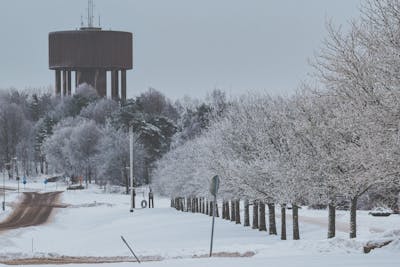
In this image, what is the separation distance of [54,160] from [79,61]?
27750 millimetres

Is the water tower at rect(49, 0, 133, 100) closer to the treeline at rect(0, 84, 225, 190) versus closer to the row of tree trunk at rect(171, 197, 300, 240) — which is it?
the treeline at rect(0, 84, 225, 190)

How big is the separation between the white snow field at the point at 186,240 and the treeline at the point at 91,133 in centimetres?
2359

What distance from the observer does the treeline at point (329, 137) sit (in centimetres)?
2423

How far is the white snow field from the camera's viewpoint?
2339 cm

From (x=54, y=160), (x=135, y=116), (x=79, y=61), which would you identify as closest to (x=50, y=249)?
(x=135, y=116)

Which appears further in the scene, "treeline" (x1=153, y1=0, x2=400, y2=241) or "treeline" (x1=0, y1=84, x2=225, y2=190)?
"treeline" (x1=0, y1=84, x2=225, y2=190)

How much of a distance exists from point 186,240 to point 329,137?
44.2ft

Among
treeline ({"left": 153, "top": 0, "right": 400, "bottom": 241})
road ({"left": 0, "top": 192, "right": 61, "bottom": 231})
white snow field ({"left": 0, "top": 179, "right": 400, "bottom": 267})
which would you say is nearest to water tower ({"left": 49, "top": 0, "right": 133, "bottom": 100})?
road ({"left": 0, "top": 192, "right": 61, "bottom": 231})

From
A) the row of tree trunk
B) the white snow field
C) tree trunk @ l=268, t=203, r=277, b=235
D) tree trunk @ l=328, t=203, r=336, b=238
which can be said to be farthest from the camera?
tree trunk @ l=268, t=203, r=277, b=235

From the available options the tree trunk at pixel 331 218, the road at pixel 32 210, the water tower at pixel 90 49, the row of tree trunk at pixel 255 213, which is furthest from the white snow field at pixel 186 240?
the water tower at pixel 90 49

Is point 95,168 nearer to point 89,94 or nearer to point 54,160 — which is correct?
point 54,160

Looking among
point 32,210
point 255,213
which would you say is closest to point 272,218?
point 255,213

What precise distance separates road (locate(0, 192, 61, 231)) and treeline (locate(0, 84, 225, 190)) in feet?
30.9

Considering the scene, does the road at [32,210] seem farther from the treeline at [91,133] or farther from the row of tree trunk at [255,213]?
the row of tree trunk at [255,213]
